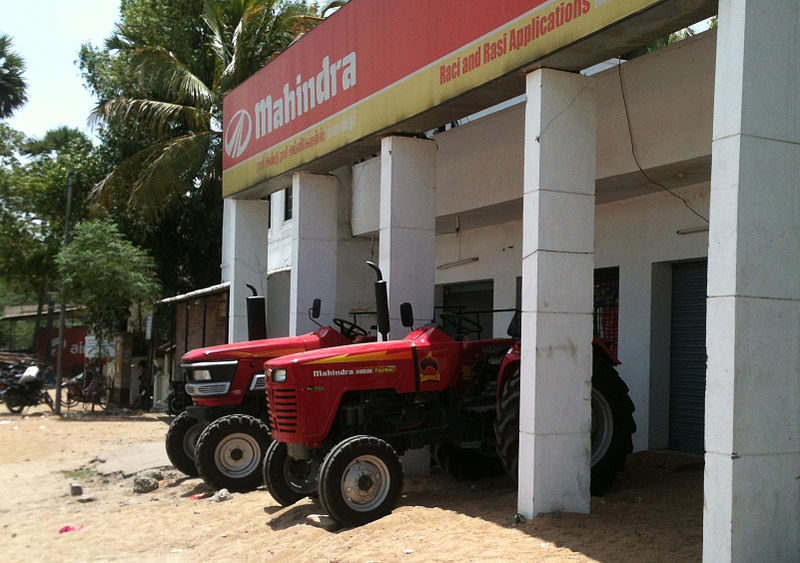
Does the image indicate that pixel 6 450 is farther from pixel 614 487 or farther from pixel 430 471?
pixel 614 487

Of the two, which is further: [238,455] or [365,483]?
[238,455]

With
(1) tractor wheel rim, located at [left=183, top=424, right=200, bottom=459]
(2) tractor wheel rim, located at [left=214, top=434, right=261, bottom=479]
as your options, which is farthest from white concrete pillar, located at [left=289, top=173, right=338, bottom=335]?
(2) tractor wheel rim, located at [left=214, top=434, right=261, bottom=479]

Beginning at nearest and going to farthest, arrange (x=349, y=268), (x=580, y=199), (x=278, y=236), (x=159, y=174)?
(x=580, y=199) → (x=349, y=268) → (x=278, y=236) → (x=159, y=174)

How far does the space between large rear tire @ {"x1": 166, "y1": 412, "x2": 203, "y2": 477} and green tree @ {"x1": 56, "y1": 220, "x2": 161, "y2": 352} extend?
12.3 m

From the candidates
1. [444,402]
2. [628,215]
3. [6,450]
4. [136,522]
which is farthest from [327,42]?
[6,450]

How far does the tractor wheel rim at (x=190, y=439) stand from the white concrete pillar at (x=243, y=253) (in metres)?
3.72

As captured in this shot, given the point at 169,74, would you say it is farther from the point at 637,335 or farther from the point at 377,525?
the point at 377,525

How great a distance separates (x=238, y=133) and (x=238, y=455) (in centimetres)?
675

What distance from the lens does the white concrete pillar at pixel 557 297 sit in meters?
7.66

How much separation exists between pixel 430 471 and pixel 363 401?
92.0 inches

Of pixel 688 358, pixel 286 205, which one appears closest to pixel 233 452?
pixel 688 358

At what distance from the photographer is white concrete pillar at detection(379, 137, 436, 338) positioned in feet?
35.4

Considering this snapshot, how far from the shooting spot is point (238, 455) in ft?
35.6

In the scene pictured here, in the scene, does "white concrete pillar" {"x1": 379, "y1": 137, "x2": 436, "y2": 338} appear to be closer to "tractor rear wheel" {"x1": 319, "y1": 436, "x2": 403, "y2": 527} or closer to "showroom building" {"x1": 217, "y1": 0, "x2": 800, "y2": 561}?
"showroom building" {"x1": 217, "y1": 0, "x2": 800, "y2": 561}
